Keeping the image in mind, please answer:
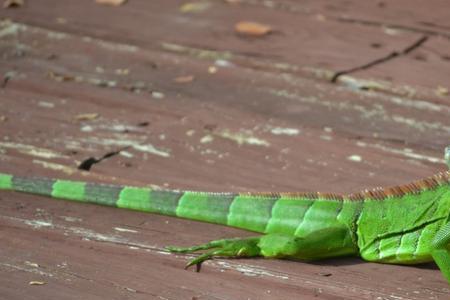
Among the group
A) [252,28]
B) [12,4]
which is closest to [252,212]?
[252,28]

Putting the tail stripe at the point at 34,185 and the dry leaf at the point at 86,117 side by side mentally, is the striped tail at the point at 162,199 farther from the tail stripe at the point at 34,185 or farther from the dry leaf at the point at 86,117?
the dry leaf at the point at 86,117

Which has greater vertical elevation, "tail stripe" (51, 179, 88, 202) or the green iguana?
the green iguana

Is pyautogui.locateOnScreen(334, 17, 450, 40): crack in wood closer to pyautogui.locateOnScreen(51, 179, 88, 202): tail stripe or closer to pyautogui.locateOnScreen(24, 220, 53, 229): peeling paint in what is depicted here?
pyautogui.locateOnScreen(51, 179, 88, 202): tail stripe

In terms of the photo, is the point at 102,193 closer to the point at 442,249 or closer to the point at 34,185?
the point at 34,185

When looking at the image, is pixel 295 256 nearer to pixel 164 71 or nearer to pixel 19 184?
pixel 19 184

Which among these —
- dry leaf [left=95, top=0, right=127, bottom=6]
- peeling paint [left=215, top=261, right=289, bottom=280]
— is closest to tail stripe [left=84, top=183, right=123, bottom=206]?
peeling paint [left=215, top=261, right=289, bottom=280]

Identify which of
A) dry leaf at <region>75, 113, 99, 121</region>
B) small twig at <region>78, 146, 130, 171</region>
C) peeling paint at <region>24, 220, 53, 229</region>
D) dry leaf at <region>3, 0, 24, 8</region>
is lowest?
dry leaf at <region>75, 113, 99, 121</region>

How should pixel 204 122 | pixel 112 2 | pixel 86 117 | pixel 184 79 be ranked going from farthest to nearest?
pixel 112 2 → pixel 184 79 → pixel 86 117 → pixel 204 122
